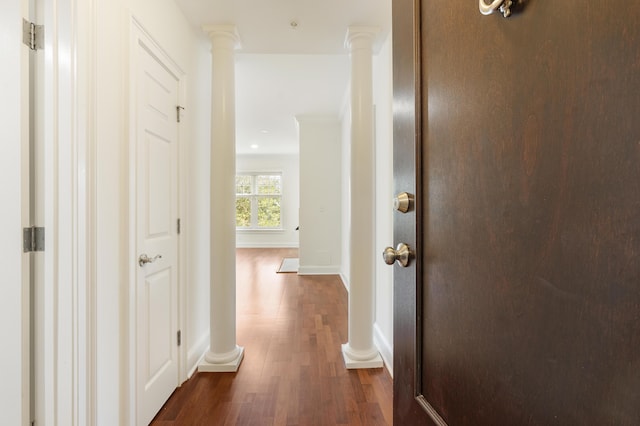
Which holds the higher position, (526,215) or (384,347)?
(526,215)

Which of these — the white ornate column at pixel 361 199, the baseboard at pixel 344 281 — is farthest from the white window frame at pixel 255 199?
the white ornate column at pixel 361 199

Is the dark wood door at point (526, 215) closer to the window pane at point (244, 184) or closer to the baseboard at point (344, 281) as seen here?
the baseboard at point (344, 281)

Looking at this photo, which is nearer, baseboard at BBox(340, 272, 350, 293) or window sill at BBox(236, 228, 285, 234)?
baseboard at BBox(340, 272, 350, 293)

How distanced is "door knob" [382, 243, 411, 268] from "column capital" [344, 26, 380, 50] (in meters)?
1.89

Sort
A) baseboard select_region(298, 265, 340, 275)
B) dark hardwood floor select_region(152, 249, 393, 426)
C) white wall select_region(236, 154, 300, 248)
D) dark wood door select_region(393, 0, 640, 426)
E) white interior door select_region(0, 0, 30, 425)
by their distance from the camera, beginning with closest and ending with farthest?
1. dark wood door select_region(393, 0, 640, 426)
2. white interior door select_region(0, 0, 30, 425)
3. dark hardwood floor select_region(152, 249, 393, 426)
4. baseboard select_region(298, 265, 340, 275)
5. white wall select_region(236, 154, 300, 248)

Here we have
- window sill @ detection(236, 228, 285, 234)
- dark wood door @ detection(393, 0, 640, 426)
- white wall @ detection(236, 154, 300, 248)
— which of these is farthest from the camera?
window sill @ detection(236, 228, 285, 234)

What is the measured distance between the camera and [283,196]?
888 centimetres

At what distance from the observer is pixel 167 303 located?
173cm

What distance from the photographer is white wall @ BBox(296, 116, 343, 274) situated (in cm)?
498

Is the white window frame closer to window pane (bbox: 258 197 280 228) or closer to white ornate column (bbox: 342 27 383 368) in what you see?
window pane (bbox: 258 197 280 228)

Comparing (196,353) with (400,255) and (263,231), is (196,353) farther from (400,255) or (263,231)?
(263,231)

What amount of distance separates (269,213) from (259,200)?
19.6 inches

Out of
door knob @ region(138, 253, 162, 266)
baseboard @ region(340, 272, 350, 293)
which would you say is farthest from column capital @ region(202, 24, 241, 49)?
baseboard @ region(340, 272, 350, 293)

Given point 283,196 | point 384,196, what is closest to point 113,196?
point 384,196
